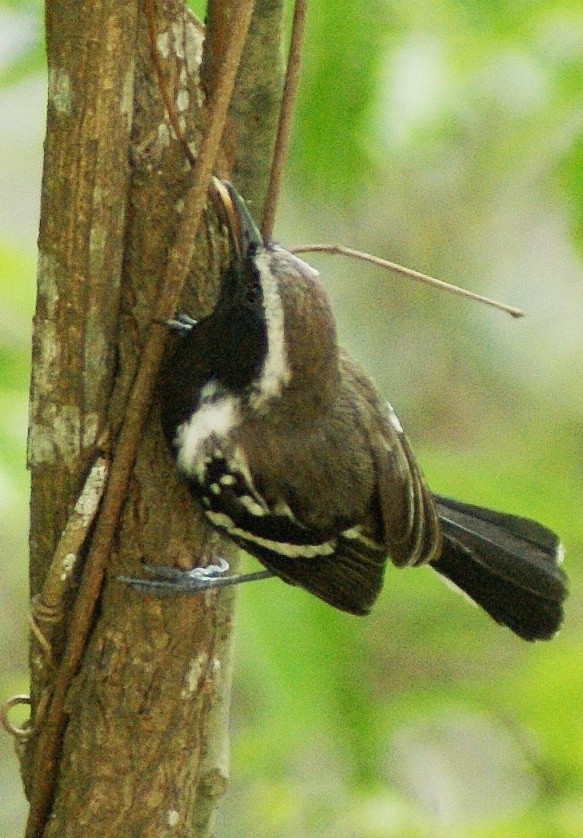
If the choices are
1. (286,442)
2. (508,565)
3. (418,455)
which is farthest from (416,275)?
(508,565)

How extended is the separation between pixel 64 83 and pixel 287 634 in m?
0.85

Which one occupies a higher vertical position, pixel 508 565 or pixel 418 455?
pixel 418 455

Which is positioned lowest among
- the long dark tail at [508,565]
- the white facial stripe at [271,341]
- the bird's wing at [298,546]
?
the long dark tail at [508,565]

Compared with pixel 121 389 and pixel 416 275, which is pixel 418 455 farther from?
pixel 121 389

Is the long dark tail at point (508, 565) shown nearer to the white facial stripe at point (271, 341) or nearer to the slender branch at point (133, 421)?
the white facial stripe at point (271, 341)

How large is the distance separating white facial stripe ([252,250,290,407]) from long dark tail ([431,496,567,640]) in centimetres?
60

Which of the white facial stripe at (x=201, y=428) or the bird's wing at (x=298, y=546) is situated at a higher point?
the white facial stripe at (x=201, y=428)

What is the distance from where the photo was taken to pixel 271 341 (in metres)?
1.71

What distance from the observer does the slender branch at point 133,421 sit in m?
1.46

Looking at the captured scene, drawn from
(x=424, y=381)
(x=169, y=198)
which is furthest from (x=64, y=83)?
(x=424, y=381)

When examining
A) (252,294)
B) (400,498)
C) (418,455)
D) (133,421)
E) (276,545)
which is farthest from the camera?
(418,455)

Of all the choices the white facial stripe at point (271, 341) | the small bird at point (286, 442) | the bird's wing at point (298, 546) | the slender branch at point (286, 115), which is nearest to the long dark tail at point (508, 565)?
the small bird at point (286, 442)

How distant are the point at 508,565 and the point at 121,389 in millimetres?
1010

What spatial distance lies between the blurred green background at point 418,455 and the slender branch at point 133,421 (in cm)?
13
